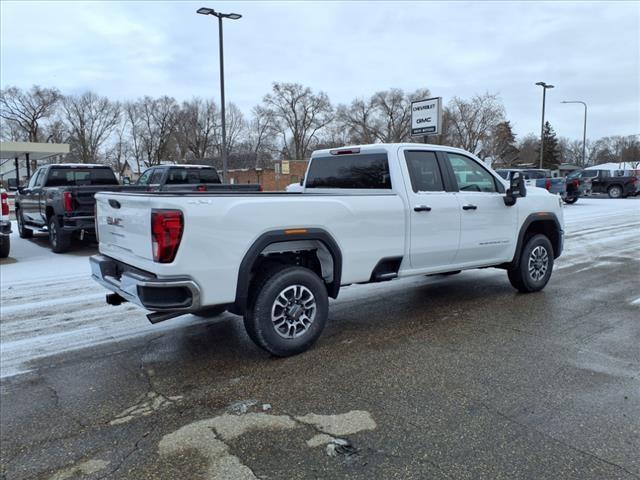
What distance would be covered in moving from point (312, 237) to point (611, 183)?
3311cm

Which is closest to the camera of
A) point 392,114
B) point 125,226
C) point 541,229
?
point 125,226

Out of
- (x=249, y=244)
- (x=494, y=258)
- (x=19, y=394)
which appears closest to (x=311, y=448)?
(x=249, y=244)

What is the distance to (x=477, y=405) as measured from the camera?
3.66 m

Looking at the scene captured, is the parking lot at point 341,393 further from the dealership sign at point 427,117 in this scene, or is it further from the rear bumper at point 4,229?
the dealership sign at point 427,117

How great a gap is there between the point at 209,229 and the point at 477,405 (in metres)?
2.34

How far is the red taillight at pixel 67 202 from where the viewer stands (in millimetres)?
10305

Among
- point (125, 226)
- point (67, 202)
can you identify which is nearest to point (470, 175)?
point (125, 226)

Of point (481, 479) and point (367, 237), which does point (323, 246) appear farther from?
point (481, 479)

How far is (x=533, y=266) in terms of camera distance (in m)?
6.90

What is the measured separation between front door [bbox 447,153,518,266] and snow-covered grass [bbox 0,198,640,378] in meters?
1.71

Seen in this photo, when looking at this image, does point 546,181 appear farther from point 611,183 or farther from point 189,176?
point 189,176

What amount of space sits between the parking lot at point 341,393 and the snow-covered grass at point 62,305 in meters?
0.04

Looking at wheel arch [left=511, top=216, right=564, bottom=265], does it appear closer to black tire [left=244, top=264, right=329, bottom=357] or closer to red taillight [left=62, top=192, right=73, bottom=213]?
black tire [left=244, top=264, right=329, bottom=357]

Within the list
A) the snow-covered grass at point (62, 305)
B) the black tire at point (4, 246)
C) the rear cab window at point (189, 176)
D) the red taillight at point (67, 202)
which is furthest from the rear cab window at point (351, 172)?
the rear cab window at point (189, 176)
